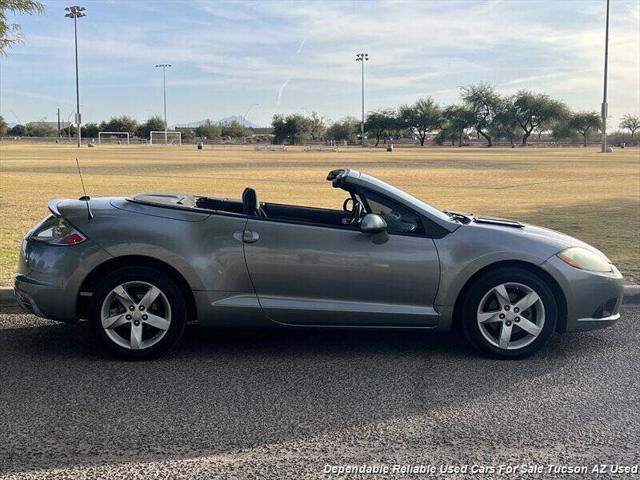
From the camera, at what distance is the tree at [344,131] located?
138000 millimetres

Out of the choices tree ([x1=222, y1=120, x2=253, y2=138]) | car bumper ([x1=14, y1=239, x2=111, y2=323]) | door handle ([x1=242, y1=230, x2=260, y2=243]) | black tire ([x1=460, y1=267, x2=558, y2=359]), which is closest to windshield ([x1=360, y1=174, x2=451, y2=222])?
black tire ([x1=460, y1=267, x2=558, y2=359])

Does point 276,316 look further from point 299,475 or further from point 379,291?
point 299,475

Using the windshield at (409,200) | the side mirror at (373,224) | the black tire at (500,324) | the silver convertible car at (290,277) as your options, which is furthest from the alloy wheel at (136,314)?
the black tire at (500,324)

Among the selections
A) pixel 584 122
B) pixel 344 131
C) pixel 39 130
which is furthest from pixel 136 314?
pixel 39 130

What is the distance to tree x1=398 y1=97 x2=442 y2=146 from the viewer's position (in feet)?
431

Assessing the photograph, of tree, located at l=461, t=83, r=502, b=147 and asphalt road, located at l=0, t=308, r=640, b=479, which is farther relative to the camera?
tree, located at l=461, t=83, r=502, b=147

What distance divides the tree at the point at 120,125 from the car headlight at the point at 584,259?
5351 inches

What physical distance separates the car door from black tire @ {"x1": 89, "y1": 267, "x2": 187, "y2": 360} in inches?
23.6

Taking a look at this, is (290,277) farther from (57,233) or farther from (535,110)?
(535,110)

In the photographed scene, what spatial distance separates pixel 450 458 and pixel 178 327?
2274 mm

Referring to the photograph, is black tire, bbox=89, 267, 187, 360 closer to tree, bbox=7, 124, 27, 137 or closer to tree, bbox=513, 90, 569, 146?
tree, bbox=513, 90, 569, 146

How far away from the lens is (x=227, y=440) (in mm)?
3695

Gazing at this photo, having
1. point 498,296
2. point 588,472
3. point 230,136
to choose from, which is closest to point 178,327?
point 498,296

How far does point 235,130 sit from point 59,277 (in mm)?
145559
